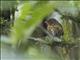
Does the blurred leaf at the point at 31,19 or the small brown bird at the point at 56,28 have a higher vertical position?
the blurred leaf at the point at 31,19

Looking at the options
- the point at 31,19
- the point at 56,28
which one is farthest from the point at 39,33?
the point at 31,19

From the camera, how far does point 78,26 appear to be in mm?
557

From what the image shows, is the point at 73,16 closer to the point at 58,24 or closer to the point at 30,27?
the point at 58,24

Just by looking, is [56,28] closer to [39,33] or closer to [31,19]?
[39,33]

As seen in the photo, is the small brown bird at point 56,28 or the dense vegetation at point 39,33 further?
the small brown bird at point 56,28

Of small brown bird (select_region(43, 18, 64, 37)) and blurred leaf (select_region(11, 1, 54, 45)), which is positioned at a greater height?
blurred leaf (select_region(11, 1, 54, 45))

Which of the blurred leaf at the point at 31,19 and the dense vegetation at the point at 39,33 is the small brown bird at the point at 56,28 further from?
the blurred leaf at the point at 31,19

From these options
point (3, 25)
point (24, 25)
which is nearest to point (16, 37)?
point (24, 25)

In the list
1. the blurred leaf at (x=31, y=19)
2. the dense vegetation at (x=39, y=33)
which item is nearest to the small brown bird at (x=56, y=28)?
the dense vegetation at (x=39, y=33)

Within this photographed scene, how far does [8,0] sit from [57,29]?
0.82 ft

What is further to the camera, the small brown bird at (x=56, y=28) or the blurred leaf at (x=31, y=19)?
the small brown bird at (x=56, y=28)

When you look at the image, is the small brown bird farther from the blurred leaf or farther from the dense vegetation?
the blurred leaf

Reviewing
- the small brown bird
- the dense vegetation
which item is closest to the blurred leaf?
the dense vegetation

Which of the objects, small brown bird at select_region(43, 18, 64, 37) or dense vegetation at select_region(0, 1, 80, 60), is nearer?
dense vegetation at select_region(0, 1, 80, 60)
